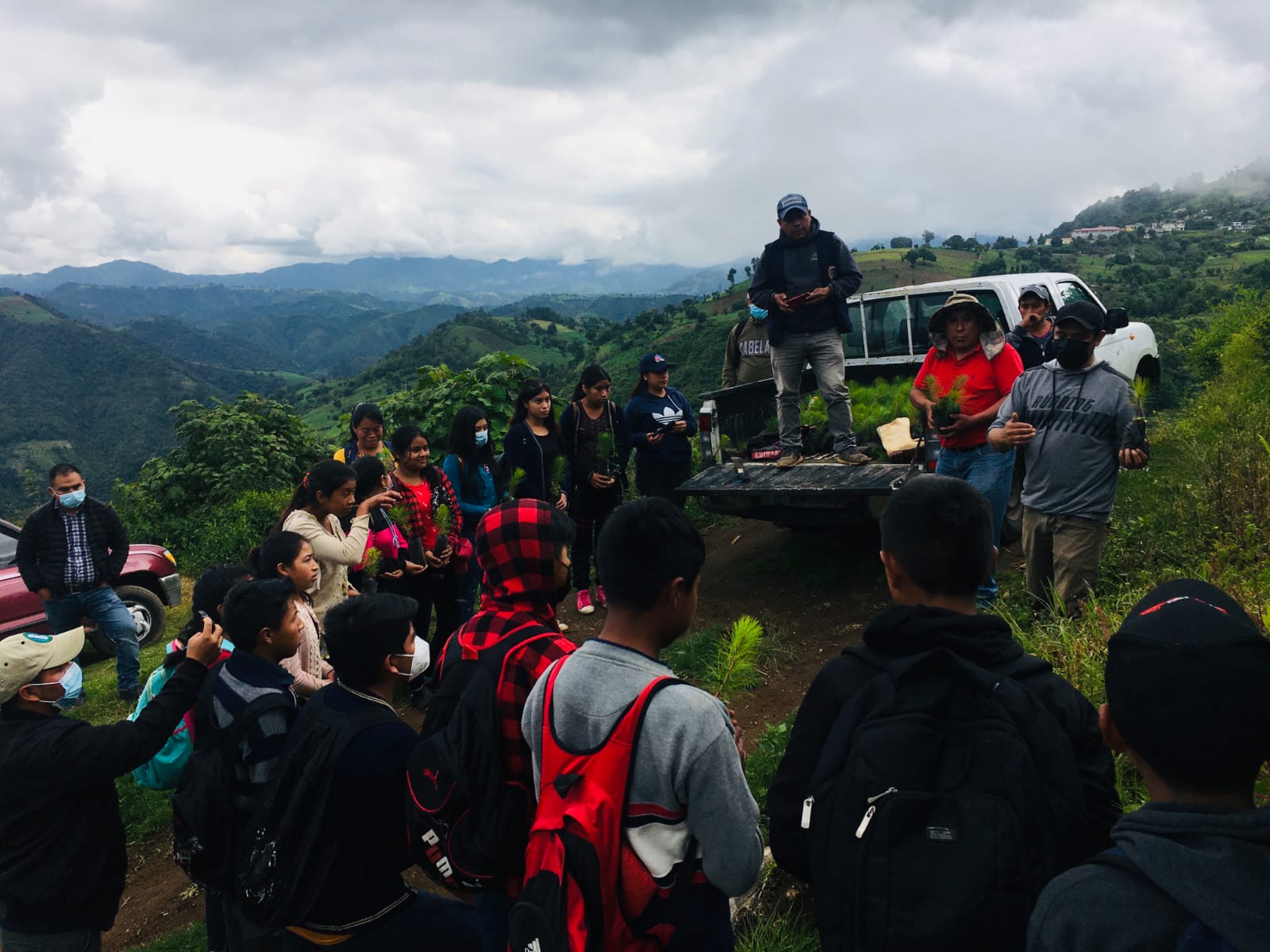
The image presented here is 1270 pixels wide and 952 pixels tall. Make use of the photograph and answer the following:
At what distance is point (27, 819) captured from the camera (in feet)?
7.82

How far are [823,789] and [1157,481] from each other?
20.0ft

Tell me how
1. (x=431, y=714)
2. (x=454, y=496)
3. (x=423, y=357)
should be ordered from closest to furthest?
(x=431, y=714) → (x=454, y=496) → (x=423, y=357)

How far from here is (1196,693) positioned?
116cm

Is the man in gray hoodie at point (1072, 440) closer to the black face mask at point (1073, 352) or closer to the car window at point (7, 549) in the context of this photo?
the black face mask at point (1073, 352)

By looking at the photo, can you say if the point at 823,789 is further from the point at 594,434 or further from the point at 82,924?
the point at 594,434

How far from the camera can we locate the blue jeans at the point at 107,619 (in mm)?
6062

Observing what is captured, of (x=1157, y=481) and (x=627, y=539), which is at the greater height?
(x=627, y=539)

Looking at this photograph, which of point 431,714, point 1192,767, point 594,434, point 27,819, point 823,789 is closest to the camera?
point 1192,767

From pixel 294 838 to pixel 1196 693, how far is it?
7.09 feet

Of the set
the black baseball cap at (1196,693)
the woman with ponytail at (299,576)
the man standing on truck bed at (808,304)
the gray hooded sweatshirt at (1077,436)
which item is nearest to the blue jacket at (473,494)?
the woman with ponytail at (299,576)

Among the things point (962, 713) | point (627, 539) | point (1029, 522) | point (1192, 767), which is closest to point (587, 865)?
point (627, 539)

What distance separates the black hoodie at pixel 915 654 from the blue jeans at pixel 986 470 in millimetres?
3180

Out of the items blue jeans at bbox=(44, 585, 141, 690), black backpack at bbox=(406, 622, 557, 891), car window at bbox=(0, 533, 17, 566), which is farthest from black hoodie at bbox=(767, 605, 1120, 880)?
car window at bbox=(0, 533, 17, 566)

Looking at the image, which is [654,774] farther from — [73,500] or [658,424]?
[73,500]
